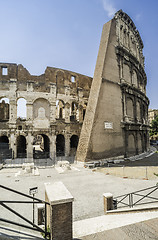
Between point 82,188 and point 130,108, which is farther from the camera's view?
point 130,108

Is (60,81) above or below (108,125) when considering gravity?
above

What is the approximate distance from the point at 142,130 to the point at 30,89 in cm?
2137

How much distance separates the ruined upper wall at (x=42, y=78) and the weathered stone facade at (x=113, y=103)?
449cm

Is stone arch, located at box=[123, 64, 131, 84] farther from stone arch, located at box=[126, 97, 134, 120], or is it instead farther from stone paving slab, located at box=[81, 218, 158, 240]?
stone paving slab, located at box=[81, 218, 158, 240]

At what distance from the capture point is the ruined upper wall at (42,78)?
19.5 meters

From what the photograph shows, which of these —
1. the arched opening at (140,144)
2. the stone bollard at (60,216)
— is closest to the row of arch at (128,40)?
the arched opening at (140,144)

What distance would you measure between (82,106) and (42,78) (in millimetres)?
7800

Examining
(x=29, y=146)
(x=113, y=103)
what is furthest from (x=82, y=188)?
(x=113, y=103)

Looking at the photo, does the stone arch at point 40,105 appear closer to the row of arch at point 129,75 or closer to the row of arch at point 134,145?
the row of arch at point 134,145

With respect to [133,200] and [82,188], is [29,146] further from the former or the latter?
[133,200]

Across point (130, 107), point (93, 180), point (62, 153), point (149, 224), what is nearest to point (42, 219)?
point (149, 224)

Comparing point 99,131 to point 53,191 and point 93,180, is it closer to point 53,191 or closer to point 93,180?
point 93,180

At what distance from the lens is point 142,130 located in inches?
1056

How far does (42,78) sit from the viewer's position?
67.8 feet
